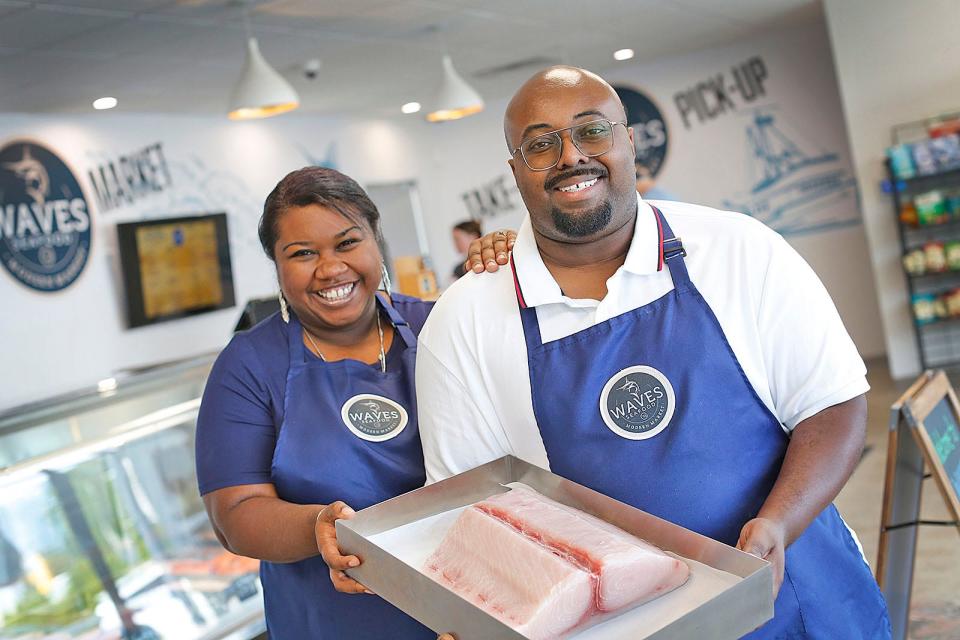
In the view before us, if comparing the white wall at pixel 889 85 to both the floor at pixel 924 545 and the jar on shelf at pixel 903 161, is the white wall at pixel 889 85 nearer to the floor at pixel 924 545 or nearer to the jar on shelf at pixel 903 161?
the jar on shelf at pixel 903 161

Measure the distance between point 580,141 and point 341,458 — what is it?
73cm

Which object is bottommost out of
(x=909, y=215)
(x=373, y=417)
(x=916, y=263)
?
(x=373, y=417)

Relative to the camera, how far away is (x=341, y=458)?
1810mm

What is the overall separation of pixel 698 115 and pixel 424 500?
8.55m

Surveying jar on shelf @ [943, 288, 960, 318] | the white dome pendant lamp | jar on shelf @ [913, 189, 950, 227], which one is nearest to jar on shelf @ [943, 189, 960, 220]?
jar on shelf @ [913, 189, 950, 227]

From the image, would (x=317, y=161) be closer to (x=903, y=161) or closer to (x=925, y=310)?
(x=903, y=161)

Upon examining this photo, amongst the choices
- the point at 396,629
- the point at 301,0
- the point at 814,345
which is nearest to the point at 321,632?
the point at 396,629

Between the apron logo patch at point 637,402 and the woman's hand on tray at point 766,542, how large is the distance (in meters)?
0.21

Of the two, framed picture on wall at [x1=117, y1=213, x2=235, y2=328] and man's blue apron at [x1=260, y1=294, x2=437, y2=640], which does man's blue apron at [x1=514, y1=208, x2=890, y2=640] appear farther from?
framed picture on wall at [x1=117, y1=213, x2=235, y2=328]

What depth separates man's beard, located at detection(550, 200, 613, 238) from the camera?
4.99ft

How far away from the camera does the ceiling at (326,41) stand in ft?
16.3

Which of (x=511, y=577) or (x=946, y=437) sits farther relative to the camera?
(x=946, y=437)

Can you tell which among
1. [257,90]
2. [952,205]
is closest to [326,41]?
[257,90]

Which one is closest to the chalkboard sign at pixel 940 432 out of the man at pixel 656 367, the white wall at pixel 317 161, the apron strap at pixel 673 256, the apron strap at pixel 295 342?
the man at pixel 656 367
